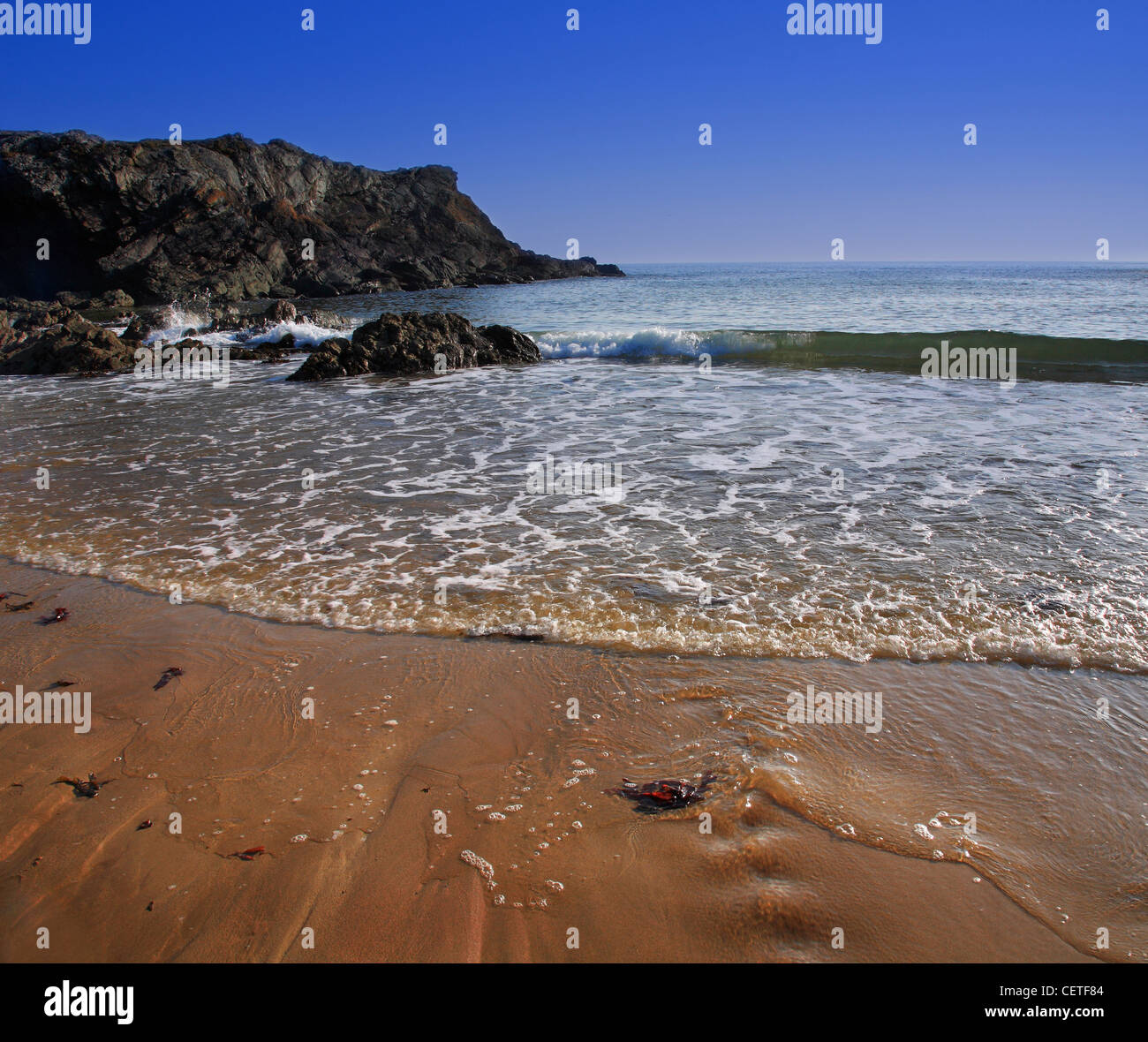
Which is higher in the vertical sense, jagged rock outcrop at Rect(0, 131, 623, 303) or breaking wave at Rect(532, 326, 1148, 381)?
jagged rock outcrop at Rect(0, 131, 623, 303)

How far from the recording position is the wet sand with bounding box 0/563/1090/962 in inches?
93.2

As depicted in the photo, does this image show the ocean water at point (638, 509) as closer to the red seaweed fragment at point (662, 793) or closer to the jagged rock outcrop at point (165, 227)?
the red seaweed fragment at point (662, 793)

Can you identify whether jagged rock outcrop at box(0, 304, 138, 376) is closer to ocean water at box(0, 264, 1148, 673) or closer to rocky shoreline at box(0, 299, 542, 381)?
rocky shoreline at box(0, 299, 542, 381)

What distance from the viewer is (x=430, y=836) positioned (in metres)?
2.80

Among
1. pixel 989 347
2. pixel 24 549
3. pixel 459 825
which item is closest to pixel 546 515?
pixel 459 825

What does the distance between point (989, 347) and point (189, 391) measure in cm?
2030

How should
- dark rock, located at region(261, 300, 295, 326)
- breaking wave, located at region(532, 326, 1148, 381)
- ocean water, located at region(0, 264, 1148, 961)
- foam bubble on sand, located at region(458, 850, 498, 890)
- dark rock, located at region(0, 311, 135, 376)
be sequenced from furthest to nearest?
1. dark rock, located at region(261, 300, 295, 326)
2. dark rock, located at region(0, 311, 135, 376)
3. breaking wave, located at region(532, 326, 1148, 381)
4. ocean water, located at region(0, 264, 1148, 961)
5. foam bubble on sand, located at region(458, 850, 498, 890)

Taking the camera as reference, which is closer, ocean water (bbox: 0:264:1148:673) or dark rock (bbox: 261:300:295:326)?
ocean water (bbox: 0:264:1148:673)

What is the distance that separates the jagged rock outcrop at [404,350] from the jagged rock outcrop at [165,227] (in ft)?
123

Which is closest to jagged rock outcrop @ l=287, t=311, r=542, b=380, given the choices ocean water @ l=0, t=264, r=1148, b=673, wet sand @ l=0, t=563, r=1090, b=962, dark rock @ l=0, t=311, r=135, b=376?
ocean water @ l=0, t=264, r=1148, b=673

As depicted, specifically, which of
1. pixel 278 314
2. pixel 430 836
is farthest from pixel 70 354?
pixel 430 836

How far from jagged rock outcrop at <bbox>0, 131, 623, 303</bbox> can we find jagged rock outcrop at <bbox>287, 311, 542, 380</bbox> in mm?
37496

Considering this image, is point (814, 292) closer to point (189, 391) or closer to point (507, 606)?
point (189, 391)

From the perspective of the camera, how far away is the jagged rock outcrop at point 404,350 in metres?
16.9
